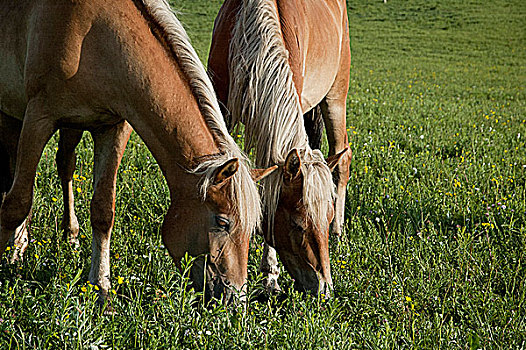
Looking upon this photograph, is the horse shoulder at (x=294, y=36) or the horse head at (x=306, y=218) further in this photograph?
the horse shoulder at (x=294, y=36)

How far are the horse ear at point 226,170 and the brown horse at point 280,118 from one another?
1.70 ft

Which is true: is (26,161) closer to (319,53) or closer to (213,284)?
(213,284)

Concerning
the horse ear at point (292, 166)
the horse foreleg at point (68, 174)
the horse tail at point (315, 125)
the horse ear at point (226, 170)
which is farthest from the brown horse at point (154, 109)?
the horse tail at point (315, 125)

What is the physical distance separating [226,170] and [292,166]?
583 millimetres

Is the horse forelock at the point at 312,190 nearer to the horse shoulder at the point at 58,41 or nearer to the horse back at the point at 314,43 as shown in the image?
the horse back at the point at 314,43

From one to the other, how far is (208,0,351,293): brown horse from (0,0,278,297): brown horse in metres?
0.36

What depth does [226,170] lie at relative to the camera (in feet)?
9.05

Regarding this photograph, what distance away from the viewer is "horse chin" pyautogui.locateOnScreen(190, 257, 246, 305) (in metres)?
2.85

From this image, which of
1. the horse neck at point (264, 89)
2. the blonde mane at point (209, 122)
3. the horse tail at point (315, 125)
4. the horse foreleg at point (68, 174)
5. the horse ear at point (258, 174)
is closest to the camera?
the blonde mane at point (209, 122)

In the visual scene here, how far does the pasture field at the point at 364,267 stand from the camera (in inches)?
101

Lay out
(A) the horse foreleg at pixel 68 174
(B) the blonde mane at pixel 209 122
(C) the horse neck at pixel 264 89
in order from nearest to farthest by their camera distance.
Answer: (B) the blonde mane at pixel 209 122 → (C) the horse neck at pixel 264 89 → (A) the horse foreleg at pixel 68 174

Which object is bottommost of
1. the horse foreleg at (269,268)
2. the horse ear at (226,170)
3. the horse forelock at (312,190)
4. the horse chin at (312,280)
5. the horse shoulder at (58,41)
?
the horse foreleg at (269,268)

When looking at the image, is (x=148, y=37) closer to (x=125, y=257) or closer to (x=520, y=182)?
(x=125, y=257)

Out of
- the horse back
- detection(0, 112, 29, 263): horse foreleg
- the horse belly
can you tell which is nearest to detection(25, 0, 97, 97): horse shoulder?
detection(0, 112, 29, 263): horse foreleg
